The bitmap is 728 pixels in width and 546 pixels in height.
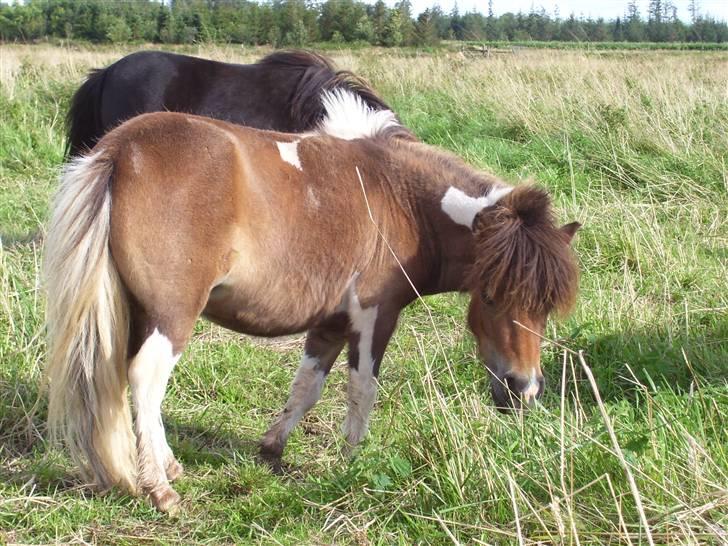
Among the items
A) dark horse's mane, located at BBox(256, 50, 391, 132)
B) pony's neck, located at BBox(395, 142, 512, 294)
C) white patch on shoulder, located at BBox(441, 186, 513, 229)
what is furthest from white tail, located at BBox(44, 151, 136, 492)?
dark horse's mane, located at BBox(256, 50, 391, 132)

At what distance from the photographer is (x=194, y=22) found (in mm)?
27188

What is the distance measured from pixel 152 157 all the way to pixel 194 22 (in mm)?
25638

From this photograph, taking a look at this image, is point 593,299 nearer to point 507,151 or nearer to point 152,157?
point 152,157

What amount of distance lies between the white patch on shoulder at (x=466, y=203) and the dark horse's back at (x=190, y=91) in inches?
135

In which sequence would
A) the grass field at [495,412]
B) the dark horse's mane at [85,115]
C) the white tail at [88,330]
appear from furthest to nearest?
the dark horse's mane at [85,115] → the white tail at [88,330] → the grass field at [495,412]

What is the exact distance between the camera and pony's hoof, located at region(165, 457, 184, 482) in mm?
3572

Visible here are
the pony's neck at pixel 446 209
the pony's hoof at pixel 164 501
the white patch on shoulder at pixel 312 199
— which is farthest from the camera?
the pony's neck at pixel 446 209

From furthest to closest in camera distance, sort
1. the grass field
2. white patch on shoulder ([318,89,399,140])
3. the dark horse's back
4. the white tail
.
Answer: the dark horse's back
white patch on shoulder ([318,89,399,140])
the white tail
the grass field

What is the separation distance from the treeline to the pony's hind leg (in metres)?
13.2

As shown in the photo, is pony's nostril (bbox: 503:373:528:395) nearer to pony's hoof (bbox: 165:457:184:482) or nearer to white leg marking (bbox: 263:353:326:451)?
white leg marking (bbox: 263:353:326:451)

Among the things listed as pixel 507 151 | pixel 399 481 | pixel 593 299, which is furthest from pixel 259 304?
pixel 507 151

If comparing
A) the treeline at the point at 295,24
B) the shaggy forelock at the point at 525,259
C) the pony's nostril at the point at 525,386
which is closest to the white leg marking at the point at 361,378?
the shaggy forelock at the point at 525,259

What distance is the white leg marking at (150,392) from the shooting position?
3254 mm

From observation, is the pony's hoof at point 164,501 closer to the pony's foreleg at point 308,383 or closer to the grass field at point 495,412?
the grass field at point 495,412
